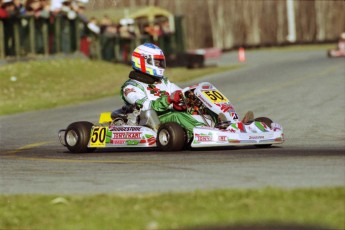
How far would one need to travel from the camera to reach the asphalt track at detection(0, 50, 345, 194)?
925 centimetres

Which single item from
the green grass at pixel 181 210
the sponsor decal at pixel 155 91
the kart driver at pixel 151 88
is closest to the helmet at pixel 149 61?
the kart driver at pixel 151 88

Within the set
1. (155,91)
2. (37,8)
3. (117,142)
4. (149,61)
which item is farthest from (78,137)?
(37,8)

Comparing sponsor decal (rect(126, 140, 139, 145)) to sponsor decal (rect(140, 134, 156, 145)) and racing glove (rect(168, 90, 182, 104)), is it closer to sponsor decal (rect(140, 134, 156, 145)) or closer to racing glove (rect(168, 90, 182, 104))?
sponsor decal (rect(140, 134, 156, 145))

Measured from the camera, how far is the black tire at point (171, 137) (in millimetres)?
12148

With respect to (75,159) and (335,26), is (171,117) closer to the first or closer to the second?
(75,159)

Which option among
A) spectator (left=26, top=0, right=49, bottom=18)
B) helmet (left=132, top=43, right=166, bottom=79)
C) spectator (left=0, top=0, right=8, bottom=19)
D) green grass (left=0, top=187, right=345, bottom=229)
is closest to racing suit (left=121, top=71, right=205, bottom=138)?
helmet (left=132, top=43, right=166, bottom=79)

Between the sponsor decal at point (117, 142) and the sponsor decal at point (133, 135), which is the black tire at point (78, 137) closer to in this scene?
the sponsor decal at point (117, 142)

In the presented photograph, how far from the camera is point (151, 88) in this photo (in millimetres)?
13195

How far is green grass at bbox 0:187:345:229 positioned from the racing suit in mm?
3920

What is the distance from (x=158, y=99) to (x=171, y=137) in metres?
0.73

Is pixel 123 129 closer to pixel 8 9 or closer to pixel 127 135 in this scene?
pixel 127 135

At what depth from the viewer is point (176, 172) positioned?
10062mm

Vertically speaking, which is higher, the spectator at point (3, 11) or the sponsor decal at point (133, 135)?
the sponsor decal at point (133, 135)

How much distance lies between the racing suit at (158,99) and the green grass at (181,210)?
3920 mm
